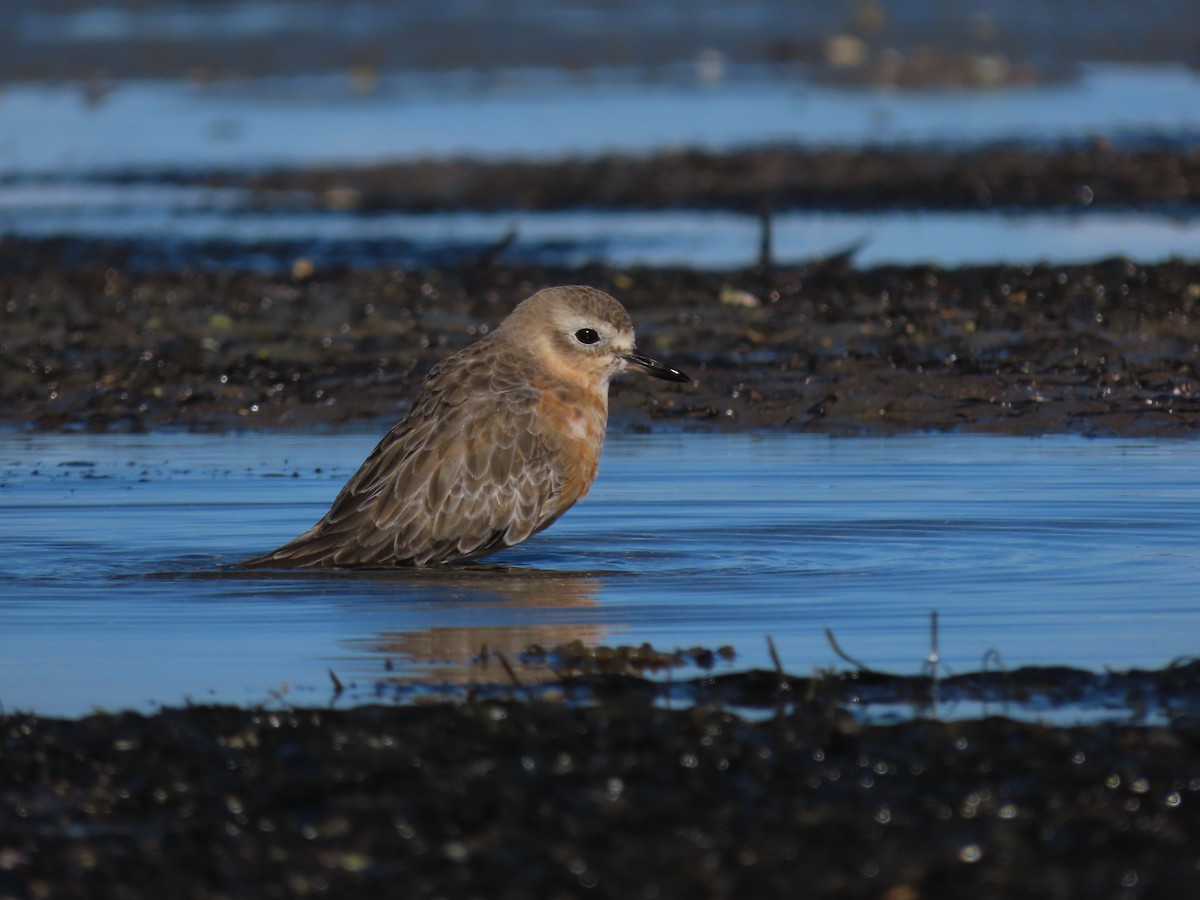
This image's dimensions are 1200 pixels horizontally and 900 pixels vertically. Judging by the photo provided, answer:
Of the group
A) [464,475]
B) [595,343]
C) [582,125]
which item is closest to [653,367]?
[595,343]

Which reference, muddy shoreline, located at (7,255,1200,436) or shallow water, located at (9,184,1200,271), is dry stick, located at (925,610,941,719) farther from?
shallow water, located at (9,184,1200,271)

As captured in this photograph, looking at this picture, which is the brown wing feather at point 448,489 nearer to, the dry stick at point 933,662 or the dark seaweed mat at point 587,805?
the dry stick at point 933,662

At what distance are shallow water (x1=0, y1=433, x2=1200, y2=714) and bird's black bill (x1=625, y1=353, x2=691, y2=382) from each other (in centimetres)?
65

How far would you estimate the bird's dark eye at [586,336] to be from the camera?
33.4ft

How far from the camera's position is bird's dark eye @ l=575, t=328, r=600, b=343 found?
33.4 feet

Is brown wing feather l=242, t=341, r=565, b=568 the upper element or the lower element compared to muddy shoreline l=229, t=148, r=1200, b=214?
lower

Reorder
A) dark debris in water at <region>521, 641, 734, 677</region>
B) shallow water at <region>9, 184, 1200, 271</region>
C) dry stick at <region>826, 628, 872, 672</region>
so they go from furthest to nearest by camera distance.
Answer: shallow water at <region>9, 184, 1200, 271</region>
dark debris in water at <region>521, 641, 734, 677</region>
dry stick at <region>826, 628, 872, 672</region>

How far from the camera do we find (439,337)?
640 inches

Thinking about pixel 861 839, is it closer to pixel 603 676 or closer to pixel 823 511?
pixel 603 676

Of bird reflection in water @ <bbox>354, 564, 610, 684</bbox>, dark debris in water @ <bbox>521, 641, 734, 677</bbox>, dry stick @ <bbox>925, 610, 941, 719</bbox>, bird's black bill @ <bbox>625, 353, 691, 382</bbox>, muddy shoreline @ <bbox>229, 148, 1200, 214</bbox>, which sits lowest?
bird reflection in water @ <bbox>354, 564, 610, 684</bbox>

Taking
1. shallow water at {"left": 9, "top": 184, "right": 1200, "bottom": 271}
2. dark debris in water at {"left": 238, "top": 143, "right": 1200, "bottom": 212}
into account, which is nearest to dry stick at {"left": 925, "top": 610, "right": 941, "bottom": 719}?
shallow water at {"left": 9, "top": 184, "right": 1200, "bottom": 271}

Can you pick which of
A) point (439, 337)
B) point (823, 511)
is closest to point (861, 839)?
point (823, 511)

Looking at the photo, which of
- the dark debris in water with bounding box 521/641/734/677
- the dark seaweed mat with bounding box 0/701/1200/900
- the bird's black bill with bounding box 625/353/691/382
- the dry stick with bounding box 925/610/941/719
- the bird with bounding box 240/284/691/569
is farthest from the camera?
the bird's black bill with bounding box 625/353/691/382

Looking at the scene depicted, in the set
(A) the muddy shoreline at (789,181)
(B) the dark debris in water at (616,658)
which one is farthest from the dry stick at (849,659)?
(A) the muddy shoreline at (789,181)
